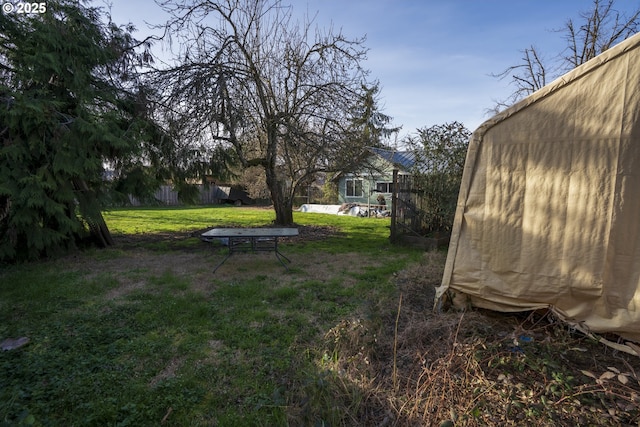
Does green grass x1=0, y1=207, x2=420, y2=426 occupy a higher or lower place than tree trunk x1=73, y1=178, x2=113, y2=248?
lower

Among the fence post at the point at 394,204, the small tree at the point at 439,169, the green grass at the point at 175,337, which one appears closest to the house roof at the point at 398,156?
the small tree at the point at 439,169

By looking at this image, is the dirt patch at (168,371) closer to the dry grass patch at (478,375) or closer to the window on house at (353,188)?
the dry grass patch at (478,375)

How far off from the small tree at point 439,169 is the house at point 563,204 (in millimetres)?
4344

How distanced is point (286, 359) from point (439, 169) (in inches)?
262

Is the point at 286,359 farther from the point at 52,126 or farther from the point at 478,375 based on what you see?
the point at 52,126

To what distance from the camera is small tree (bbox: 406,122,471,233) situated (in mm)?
7512

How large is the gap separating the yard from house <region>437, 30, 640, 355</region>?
33 centimetres

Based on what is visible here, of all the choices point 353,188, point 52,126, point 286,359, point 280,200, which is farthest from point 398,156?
point 286,359

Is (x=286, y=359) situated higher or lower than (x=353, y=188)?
lower

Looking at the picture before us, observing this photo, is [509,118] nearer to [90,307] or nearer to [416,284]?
[416,284]

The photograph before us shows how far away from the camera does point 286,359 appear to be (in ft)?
9.37

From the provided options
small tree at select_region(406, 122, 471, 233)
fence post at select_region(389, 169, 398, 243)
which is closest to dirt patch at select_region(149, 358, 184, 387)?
fence post at select_region(389, 169, 398, 243)

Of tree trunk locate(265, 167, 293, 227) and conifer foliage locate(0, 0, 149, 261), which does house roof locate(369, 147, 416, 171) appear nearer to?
tree trunk locate(265, 167, 293, 227)

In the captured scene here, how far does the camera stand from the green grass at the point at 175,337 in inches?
86.7
